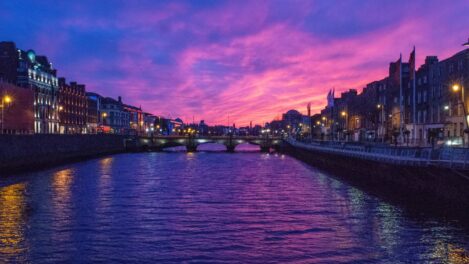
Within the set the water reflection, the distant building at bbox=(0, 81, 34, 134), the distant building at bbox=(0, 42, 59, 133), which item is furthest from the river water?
the distant building at bbox=(0, 42, 59, 133)

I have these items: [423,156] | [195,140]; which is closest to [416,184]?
[423,156]

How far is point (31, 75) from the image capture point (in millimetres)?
154000

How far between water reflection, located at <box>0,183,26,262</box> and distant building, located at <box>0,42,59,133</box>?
98.2 metres

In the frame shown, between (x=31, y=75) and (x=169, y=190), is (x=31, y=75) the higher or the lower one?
the higher one

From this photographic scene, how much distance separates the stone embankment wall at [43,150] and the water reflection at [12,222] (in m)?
26.8

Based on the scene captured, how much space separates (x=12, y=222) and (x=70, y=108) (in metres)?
159

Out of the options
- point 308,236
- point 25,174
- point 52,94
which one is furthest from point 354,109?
point 308,236

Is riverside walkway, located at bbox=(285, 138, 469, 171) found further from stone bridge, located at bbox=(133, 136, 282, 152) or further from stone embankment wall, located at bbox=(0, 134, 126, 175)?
stone bridge, located at bbox=(133, 136, 282, 152)

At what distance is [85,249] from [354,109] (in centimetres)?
14387

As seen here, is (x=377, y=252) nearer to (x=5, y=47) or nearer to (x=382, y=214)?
(x=382, y=214)

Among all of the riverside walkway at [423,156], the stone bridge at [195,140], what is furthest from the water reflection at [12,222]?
the stone bridge at [195,140]

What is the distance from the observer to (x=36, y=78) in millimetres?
158375

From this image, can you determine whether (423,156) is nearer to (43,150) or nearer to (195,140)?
(43,150)

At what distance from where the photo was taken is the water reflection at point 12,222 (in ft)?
89.0
